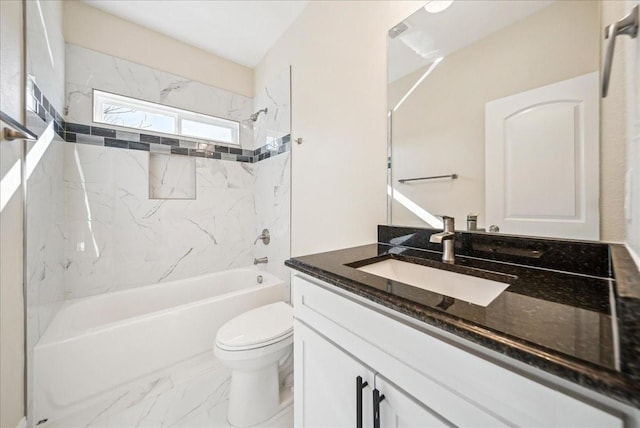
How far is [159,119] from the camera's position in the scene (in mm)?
2227

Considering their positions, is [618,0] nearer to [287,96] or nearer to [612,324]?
[612,324]

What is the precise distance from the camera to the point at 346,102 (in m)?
1.52

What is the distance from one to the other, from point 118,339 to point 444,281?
1.77 meters

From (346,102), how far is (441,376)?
145cm

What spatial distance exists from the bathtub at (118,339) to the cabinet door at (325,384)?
1045mm

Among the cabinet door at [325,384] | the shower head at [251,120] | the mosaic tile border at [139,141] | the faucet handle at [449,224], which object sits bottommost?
the cabinet door at [325,384]

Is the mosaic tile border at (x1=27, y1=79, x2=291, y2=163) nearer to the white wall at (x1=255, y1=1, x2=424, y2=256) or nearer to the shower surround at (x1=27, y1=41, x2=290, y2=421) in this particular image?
the shower surround at (x1=27, y1=41, x2=290, y2=421)

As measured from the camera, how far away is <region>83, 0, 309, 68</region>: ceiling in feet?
5.94

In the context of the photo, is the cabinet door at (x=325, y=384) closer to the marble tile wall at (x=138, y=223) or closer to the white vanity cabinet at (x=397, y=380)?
the white vanity cabinet at (x=397, y=380)

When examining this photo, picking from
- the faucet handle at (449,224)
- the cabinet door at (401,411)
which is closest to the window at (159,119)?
the faucet handle at (449,224)

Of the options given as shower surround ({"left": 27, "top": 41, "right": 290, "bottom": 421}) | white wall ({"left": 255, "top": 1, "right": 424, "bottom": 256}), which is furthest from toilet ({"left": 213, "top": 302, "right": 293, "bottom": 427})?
white wall ({"left": 255, "top": 1, "right": 424, "bottom": 256})

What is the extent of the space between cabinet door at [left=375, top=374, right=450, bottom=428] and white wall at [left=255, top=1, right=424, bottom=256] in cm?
84

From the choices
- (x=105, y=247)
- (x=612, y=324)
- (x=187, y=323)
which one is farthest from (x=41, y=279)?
(x=612, y=324)

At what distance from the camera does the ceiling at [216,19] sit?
1.81 metres
